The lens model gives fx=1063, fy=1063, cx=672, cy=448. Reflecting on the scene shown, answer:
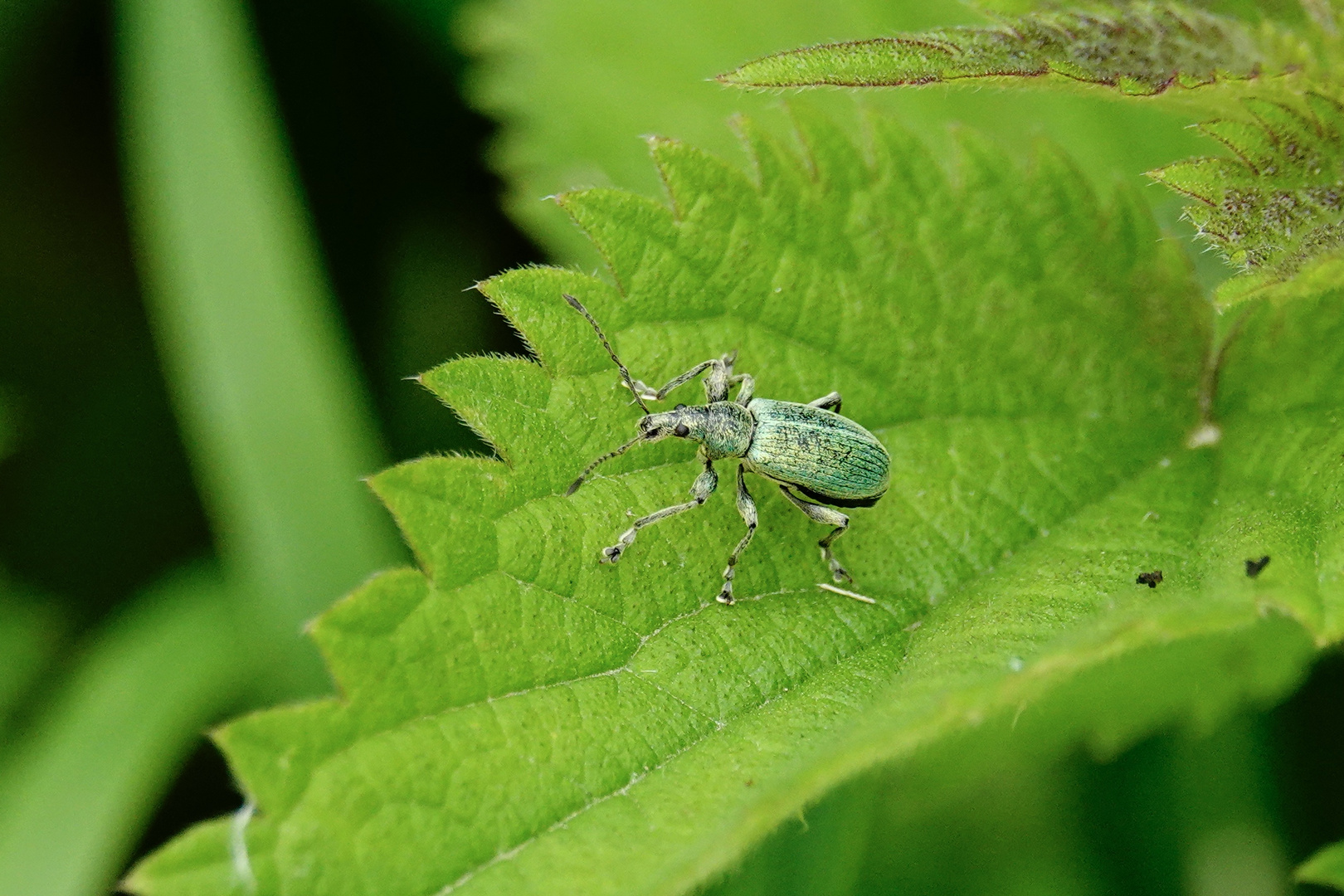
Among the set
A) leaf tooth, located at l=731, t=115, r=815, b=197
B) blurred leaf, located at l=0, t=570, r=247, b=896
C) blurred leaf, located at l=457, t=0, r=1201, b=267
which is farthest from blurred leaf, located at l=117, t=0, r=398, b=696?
leaf tooth, located at l=731, t=115, r=815, b=197

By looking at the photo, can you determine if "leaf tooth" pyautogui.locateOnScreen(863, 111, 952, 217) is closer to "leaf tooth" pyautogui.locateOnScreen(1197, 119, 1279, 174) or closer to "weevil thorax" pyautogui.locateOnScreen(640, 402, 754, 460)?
"weevil thorax" pyautogui.locateOnScreen(640, 402, 754, 460)

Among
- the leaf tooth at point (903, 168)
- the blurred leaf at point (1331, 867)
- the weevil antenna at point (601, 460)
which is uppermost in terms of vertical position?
the leaf tooth at point (903, 168)

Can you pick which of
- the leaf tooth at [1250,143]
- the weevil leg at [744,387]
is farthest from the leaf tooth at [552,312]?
the leaf tooth at [1250,143]

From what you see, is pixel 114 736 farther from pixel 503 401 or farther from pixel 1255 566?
pixel 1255 566

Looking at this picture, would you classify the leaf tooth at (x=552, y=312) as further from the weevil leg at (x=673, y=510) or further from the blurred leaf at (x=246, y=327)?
the blurred leaf at (x=246, y=327)

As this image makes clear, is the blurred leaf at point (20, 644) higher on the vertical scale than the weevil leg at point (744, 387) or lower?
lower

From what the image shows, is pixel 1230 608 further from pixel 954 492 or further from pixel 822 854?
pixel 822 854
